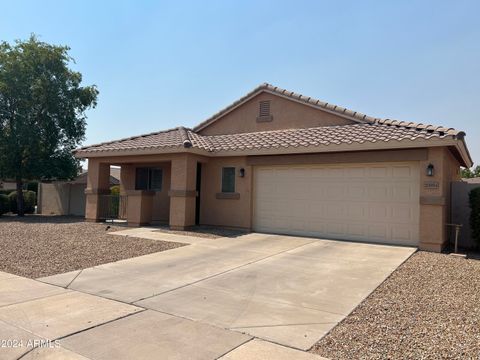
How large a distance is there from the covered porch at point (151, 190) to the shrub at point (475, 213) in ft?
30.6

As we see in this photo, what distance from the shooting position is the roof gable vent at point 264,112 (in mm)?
16109

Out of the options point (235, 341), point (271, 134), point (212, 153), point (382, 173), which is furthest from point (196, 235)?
point (235, 341)

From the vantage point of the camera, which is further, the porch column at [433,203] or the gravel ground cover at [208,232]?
the gravel ground cover at [208,232]

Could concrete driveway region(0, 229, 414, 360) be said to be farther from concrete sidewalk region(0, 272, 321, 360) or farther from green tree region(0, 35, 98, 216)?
green tree region(0, 35, 98, 216)

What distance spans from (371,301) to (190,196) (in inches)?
364

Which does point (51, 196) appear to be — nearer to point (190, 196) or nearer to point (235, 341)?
point (190, 196)

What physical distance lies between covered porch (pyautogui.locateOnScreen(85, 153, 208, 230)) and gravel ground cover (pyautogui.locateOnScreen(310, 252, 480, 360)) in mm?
8450

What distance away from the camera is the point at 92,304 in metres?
5.47

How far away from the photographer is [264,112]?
16.2 metres

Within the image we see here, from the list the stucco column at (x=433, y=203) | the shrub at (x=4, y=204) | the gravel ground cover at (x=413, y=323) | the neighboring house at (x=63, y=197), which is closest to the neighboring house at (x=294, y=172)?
the stucco column at (x=433, y=203)

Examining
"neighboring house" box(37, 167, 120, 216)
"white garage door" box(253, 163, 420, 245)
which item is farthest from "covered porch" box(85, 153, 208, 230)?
"neighboring house" box(37, 167, 120, 216)

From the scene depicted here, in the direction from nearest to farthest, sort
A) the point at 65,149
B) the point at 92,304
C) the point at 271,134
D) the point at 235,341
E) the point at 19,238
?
the point at 235,341 < the point at 92,304 < the point at 19,238 < the point at 271,134 < the point at 65,149

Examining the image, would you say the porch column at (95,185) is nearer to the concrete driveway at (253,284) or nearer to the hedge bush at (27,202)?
the concrete driveway at (253,284)

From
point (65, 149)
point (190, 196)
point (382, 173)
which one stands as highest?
point (65, 149)
